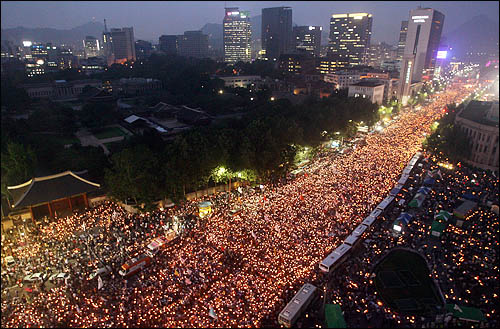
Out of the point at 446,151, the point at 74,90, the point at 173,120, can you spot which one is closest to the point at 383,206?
the point at 446,151

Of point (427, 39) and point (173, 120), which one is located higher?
point (427, 39)

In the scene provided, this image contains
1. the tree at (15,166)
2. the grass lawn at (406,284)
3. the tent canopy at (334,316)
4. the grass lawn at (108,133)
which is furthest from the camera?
the grass lawn at (108,133)

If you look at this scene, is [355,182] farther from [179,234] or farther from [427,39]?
[427,39]

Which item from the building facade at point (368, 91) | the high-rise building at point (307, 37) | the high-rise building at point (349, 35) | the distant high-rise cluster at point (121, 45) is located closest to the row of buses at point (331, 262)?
the building facade at point (368, 91)

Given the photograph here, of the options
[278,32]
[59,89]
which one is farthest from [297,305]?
[278,32]

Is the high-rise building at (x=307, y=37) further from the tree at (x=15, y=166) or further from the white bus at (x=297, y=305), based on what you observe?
the white bus at (x=297, y=305)

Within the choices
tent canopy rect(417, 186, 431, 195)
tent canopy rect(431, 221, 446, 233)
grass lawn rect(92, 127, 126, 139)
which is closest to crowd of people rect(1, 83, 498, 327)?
tent canopy rect(431, 221, 446, 233)

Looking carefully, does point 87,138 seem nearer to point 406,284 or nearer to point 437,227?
point 406,284
